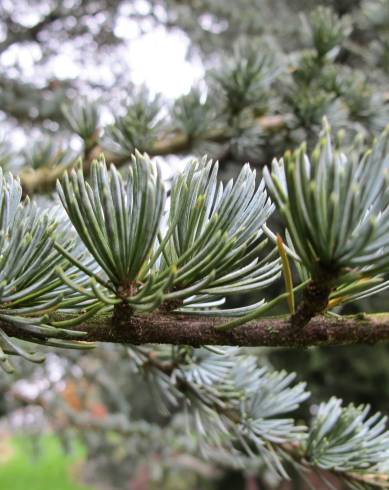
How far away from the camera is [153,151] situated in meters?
0.64

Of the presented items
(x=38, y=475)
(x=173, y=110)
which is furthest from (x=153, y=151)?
(x=38, y=475)

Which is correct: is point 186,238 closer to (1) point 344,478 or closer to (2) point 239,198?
(2) point 239,198

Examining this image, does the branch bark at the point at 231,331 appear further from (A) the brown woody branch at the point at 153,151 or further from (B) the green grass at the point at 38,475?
(B) the green grass at the point at 38,475

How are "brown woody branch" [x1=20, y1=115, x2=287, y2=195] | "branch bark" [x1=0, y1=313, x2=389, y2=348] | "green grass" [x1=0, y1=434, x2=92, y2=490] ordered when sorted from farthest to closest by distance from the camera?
"green grass" [x1=0, y1=434, x2=92, y2=490] < "brown woody branch" [x1=20, y1=115, x2=287, y2=195] < "branch bark" [x1=0, y1=313, x2=389, y2=348]

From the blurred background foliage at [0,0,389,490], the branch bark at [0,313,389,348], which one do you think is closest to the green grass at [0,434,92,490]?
the blurred background foliage at [0,0,389,490]

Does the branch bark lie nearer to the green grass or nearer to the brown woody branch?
the brown woody branch

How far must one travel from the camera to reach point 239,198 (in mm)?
227

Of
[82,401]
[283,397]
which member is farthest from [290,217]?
[82,401]

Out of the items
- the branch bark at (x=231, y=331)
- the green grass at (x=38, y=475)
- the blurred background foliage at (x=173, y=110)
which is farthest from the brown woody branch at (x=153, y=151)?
the green grass at (x=38, y=475)

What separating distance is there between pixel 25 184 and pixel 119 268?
41 centimetres

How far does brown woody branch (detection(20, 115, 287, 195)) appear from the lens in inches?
23.1

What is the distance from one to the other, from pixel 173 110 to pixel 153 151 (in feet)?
0.18

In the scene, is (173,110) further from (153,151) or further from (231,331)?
(231,331)

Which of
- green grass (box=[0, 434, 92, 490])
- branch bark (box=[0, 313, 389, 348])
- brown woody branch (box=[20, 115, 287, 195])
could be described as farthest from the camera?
green grass (box=[0, 434, 92, 490])
